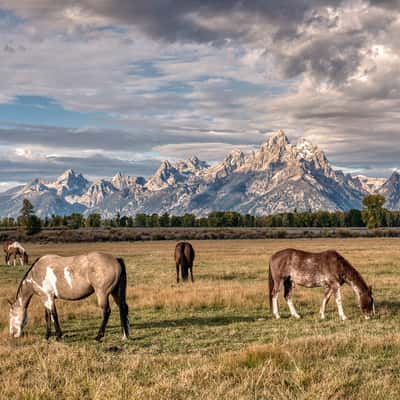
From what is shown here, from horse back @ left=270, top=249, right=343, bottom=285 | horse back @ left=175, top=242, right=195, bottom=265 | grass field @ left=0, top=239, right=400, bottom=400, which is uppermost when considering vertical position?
horse back @ left=270, top=249, right=343, bottom=285

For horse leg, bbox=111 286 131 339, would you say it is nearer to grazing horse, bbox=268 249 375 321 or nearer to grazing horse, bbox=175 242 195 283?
grazing horse, bbox=268 249 375 321

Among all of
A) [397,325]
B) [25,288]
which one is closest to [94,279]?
[25,288]

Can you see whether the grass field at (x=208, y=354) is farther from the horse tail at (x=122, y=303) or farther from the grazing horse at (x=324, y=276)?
the grazing horse at (x=324, y=276)

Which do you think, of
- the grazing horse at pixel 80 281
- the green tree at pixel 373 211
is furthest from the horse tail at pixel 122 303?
the green tree at pixel 373 211

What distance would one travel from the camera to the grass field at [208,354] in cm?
788

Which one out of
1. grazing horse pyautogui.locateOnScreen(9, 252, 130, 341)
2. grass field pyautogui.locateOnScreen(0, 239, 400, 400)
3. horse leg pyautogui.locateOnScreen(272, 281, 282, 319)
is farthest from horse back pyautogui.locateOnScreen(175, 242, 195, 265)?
grazing horse pyautogui.locateOnScreen(9, 252, 130, 341)

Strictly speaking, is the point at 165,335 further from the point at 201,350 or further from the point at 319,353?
the point at 319,353

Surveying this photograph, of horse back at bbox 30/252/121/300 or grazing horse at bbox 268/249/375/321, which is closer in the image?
horse back at bbox 30/252/121/300

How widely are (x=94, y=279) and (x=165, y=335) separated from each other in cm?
263

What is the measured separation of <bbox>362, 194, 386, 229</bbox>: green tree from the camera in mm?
147375

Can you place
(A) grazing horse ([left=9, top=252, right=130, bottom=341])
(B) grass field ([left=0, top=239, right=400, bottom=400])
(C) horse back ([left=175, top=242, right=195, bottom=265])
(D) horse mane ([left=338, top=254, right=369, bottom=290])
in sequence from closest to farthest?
(B) grass field ([left=0, top=239, right=400, bottom=400]), (A) grazing horse ([left=9, top=252, right=130, bottom=341]), (D) horse mane ([left=338, top=254, right=369, bottom=290]), (C) horse back ([left=175, top=242, right=195, bottom=265])

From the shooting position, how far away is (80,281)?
13.1m

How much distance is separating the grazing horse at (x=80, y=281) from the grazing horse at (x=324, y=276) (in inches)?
228

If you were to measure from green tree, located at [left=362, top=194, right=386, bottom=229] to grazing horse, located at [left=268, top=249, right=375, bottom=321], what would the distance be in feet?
455
